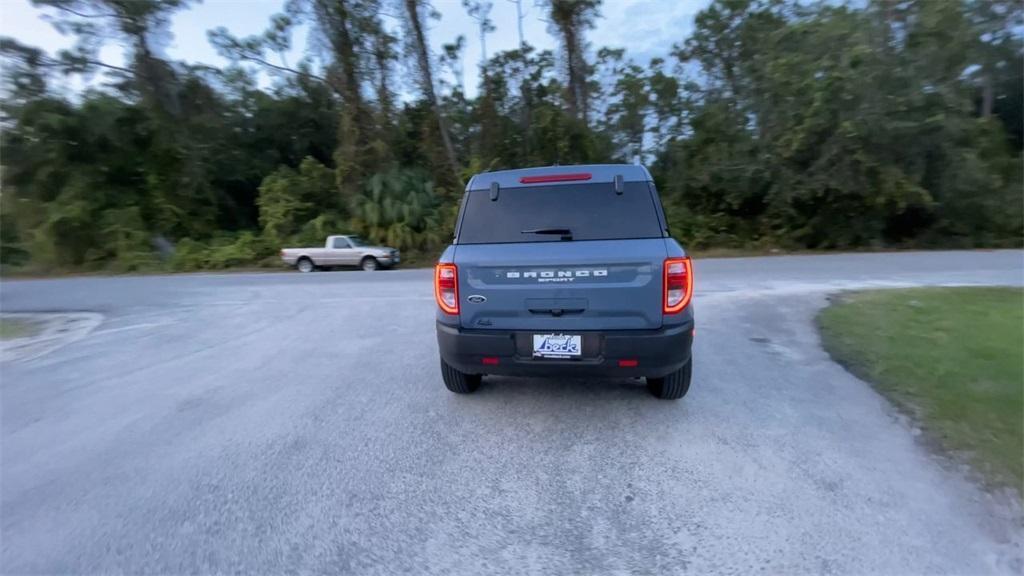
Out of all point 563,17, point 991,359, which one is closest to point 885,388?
point 991,359

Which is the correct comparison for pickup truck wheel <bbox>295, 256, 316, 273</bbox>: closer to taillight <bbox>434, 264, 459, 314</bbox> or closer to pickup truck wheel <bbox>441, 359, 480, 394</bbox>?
pickup truck wheel <bbox>441, 359, 480, 394</bbox>

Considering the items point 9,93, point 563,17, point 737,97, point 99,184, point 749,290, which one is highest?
point 563,17

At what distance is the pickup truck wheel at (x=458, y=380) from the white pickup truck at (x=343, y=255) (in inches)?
666

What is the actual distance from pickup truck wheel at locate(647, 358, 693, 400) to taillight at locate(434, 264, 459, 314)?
1.78m

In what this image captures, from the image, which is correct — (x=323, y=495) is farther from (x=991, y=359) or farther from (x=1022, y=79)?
(x=1022, y=79)

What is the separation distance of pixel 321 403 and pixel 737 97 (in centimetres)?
2112

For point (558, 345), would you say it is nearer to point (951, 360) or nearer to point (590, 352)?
point (590, 352)

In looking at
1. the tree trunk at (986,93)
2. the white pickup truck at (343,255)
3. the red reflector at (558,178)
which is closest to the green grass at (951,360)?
the red reflector at (558,178)

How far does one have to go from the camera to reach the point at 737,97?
21422 mm

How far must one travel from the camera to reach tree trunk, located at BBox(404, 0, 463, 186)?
2502 centimetres

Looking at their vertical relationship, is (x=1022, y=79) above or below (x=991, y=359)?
above

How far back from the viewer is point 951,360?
5387 mm

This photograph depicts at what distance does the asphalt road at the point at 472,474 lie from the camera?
287cm

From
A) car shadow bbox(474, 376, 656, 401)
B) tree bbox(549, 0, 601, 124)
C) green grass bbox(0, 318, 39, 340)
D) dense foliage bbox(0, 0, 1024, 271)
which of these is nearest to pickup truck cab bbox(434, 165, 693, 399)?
car shadow bbox(474, 376, 656, 401)
